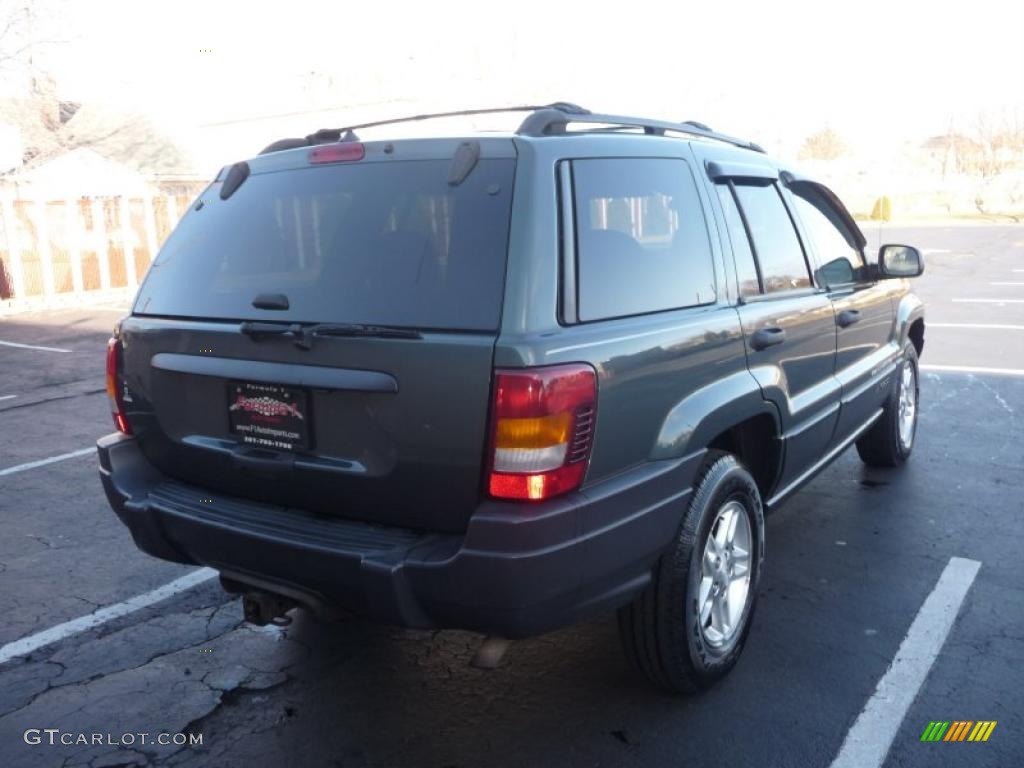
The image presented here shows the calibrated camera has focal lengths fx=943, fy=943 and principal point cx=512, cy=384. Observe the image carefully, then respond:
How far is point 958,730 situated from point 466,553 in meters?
1.81

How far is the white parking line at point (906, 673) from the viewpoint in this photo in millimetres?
2998

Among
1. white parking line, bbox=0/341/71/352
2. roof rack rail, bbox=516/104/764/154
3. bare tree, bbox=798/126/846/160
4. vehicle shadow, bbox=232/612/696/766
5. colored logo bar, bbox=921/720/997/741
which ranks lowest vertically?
colored logo bar, bbox=921/720/997/741

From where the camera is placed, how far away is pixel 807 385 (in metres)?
4.08

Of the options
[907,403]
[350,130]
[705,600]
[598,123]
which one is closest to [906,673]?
[705,600]

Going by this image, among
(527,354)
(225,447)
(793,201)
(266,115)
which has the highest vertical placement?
(266,115)

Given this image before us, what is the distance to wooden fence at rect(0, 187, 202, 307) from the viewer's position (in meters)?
15.6

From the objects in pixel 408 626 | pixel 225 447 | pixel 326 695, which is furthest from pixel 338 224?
pixel 326 695

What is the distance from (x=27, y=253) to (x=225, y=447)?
14847mm

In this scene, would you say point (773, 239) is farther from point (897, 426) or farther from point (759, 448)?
point (897, 426)

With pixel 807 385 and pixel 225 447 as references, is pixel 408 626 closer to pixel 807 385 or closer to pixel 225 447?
pixel 225 447

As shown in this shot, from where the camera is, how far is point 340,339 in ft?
9.03

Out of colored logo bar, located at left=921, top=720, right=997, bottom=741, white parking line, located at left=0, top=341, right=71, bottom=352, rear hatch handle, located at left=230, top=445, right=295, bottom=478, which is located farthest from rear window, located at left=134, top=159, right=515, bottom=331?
white parking line, located at left=0, top=341, right=71, bottom=352

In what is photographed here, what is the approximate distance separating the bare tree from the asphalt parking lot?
202ft

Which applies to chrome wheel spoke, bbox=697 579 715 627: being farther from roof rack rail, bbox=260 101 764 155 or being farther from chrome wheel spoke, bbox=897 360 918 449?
chrome wheel spoke, bbox=897 360 918 449
